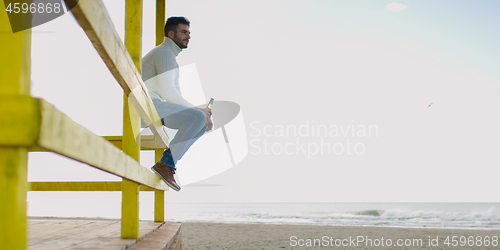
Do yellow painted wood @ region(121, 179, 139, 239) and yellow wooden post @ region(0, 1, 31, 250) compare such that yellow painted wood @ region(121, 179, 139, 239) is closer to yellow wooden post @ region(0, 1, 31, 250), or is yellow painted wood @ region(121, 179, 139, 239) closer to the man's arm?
the man's arm

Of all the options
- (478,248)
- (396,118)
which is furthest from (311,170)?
(478,248)

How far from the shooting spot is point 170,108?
232cm

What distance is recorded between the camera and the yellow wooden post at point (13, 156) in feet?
1.52

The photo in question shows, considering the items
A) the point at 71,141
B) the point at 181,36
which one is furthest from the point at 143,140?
the point at 71,141

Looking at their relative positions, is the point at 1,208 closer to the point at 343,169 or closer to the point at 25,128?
the point at 25,128

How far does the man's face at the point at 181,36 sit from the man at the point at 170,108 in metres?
0.21

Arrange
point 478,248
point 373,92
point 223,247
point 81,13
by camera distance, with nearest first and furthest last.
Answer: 1. point 81,13
2. point 223,247
3. point 478,248
4. point 373,92

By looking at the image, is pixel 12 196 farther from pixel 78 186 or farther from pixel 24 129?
pixel 78 186

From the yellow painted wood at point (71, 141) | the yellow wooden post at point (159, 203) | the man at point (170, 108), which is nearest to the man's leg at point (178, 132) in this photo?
the man at point (170, 108)

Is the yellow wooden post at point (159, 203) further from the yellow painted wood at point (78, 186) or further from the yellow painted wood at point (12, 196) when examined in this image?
the yellow painted wood at point (12, 196)

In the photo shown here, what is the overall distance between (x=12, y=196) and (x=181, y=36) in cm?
228

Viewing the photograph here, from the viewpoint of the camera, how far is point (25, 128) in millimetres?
443

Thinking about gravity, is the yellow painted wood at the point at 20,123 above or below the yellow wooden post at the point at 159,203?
above

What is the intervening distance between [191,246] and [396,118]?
3231 centimetres
